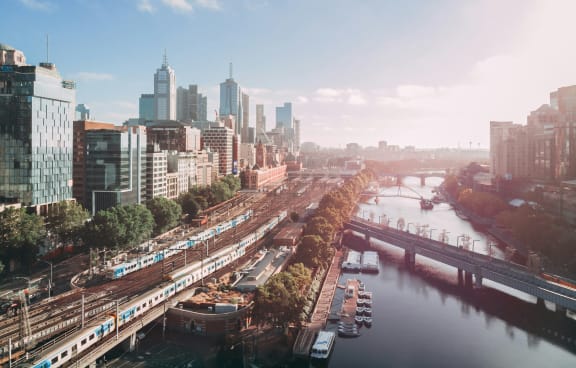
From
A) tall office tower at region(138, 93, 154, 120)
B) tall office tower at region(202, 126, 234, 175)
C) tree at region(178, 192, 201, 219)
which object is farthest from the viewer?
tall office tower at region(138, 93, 154, 120)

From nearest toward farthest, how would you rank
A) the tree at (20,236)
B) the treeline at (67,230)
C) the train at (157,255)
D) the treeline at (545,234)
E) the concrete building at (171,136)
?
1. the train at (157,255)
2. the tree at (20,236)
3. the treeline at (67,230)
4. the treeline at (545,234)
5. the concrete building at (171,136)

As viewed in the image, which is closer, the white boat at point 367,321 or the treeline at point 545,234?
the white boat at point 367,321

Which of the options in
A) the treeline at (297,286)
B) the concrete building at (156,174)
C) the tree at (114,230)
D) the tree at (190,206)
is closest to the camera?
the treeline at (297,286)

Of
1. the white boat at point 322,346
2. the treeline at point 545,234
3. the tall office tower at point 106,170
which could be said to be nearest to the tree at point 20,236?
the tall office tower at point 106,170

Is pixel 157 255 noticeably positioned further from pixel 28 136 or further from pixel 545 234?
pixel 545 234

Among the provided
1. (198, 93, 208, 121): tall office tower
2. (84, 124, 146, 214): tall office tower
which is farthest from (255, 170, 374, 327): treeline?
(198, 93, 208, 121): tall office tower

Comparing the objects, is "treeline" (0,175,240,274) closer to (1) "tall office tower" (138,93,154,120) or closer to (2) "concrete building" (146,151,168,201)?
(2) "concrete building" (146,151,168,201)

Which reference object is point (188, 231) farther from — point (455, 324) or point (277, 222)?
point (455, 324)

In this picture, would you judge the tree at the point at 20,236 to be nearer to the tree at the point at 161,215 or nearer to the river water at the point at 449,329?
the tree at the point at 161,215
